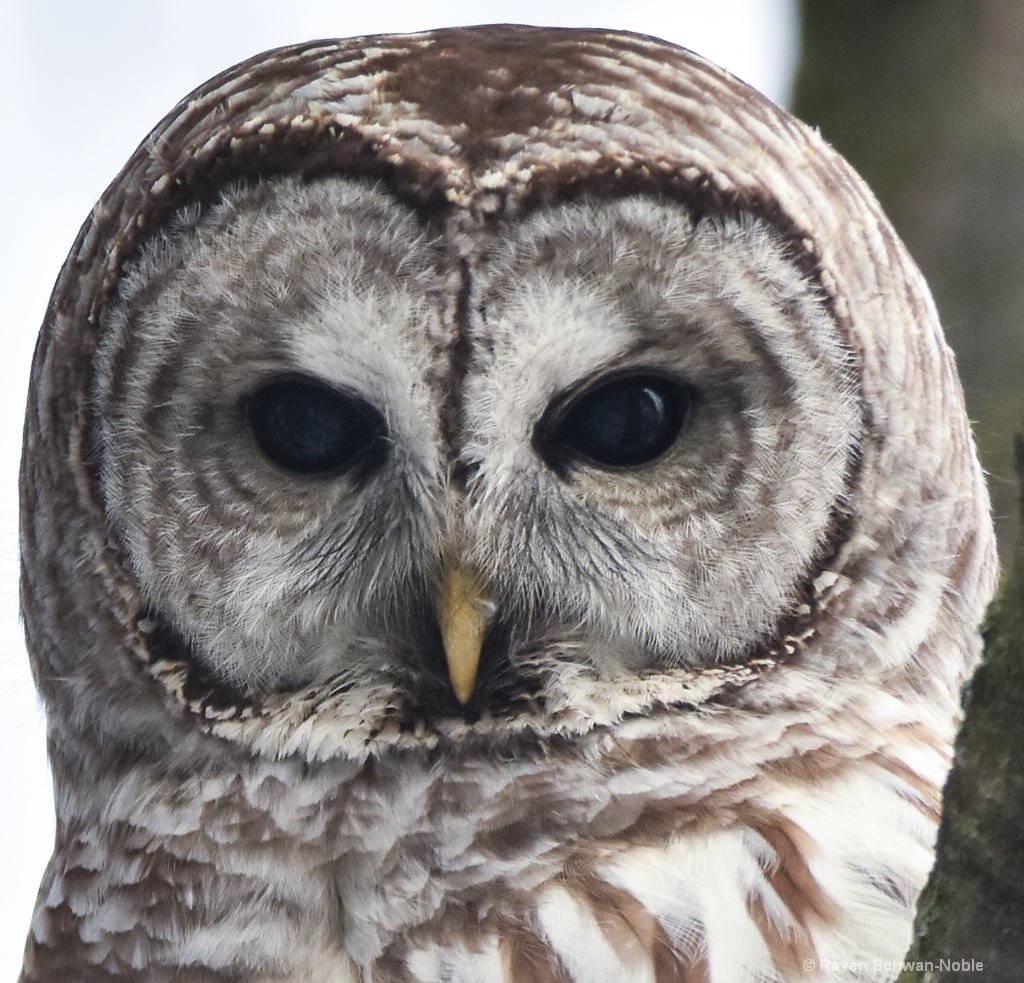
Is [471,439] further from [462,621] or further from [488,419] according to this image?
[462,621]

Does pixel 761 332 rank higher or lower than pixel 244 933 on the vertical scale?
higher

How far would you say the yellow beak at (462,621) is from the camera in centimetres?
226

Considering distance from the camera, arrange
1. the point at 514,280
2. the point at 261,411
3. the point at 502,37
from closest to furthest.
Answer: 1. the point at 514,280
2. the point at 261,411
3. the point at 502,37

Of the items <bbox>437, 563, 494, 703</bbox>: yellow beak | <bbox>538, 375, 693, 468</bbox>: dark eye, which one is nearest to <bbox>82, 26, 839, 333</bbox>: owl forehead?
<bbox>538, 375, 693, 468</bbox>: dark eye

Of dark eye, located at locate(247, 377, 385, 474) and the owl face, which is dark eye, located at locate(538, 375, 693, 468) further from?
dark eye, located at locate(247, 377, 385, 474)

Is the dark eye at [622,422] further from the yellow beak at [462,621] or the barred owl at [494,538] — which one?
the yellow beak at [462,621]

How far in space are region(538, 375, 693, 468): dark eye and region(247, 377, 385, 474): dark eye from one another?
0.97 feet

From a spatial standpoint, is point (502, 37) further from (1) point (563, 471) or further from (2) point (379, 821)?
(2) point (379, 821)

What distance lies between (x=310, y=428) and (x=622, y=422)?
19.6 inches

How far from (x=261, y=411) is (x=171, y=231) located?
34cm

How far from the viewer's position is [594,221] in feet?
7.51

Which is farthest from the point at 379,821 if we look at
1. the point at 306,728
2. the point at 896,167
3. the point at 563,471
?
the point at 896,167

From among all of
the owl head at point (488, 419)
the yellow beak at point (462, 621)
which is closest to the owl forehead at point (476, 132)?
the owl head at point (488, 419)

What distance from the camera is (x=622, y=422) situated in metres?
2.29
